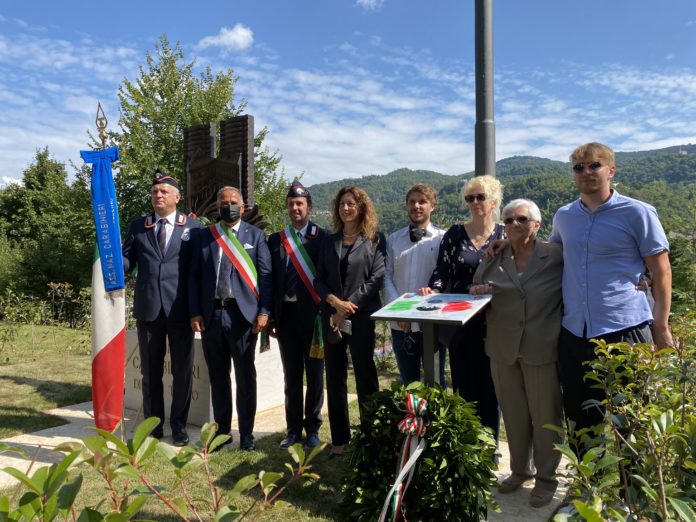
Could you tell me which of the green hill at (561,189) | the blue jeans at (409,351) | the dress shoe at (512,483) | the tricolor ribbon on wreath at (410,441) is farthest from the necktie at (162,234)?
the dress shoe at (512,483)

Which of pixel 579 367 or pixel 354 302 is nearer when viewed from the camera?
pixel 579 367

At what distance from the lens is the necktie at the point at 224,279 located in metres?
4.16

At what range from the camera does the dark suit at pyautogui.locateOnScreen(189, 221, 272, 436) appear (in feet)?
13.8

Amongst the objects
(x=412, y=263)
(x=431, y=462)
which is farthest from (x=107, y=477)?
(x=412, y=263)

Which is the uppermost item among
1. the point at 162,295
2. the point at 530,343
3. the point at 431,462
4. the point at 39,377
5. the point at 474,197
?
the point at 474,197

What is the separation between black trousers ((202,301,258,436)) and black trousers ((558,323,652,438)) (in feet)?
7.71

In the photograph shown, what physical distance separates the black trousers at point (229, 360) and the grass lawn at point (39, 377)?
1.96 metres

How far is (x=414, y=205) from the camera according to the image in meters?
3.88

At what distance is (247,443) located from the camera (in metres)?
4.24

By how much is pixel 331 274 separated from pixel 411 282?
604mm

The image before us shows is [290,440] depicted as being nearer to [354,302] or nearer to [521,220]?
[354,302]

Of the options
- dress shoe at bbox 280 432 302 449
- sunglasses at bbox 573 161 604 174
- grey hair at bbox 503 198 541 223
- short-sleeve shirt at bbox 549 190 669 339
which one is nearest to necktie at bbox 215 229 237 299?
dress shoe at bbox 280 432 302 449

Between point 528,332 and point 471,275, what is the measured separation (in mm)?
591

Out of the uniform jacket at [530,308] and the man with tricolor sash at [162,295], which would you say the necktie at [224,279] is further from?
the uniform jacket at [530,308]
